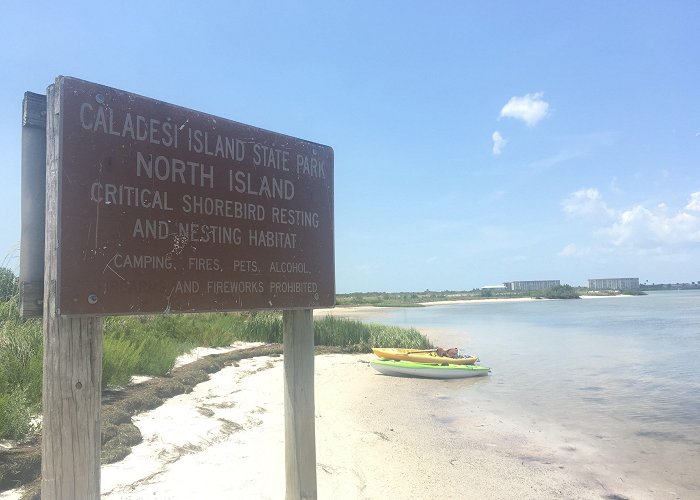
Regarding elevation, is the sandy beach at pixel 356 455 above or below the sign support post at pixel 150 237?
below

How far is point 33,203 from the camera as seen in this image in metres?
2.41

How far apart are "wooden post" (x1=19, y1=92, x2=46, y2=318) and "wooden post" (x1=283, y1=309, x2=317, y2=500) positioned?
1.46m

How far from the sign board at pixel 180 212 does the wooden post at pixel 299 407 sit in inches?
8.9

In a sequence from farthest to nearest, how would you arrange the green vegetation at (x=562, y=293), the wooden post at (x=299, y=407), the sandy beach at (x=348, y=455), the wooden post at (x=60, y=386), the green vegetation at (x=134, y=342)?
the green vegetation at (x=562, y=293) < the green vegetation at (x=134, y=342) < the sandy beach at (x=348, y=455) < the wooden post at (x=299, y=407) < the wooden post at (x=60, y=386)

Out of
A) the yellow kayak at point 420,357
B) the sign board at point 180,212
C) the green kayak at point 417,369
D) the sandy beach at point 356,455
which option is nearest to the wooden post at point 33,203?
the sign board at point 180,212

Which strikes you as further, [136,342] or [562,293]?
[562,293]

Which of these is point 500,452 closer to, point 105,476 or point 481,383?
point 105,476

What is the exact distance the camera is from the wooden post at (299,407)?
134 inches

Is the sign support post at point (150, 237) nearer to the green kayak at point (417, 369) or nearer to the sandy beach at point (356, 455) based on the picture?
Answer: the sandy beach at point (356, 455)

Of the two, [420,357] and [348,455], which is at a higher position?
[420,357]

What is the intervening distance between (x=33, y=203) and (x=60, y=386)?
829 mm

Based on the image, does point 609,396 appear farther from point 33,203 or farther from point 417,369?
point 33,203

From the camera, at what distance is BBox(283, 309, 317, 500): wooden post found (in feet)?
11.2

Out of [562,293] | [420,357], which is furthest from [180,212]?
[562,293]
